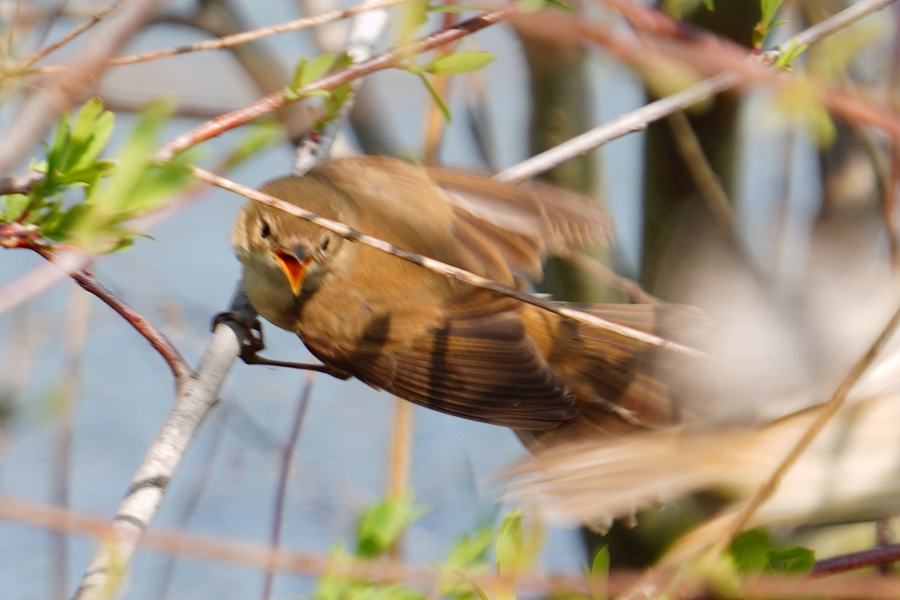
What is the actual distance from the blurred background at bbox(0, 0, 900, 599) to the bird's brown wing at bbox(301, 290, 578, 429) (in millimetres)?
274

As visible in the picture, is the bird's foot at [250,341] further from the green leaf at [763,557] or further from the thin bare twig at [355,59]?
the green leaf at [763,557]

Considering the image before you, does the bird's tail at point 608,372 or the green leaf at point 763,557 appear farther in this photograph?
the bird's tail at point 608,372

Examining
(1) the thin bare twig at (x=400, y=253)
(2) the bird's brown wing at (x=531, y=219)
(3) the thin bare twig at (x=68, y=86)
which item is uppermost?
(2) the bird's brown wing at (x=531, y=219)

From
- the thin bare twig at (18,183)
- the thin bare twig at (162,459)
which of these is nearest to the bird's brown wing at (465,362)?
the thin bare twig at (162,459)

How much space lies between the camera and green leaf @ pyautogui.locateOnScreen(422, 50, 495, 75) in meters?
1.13

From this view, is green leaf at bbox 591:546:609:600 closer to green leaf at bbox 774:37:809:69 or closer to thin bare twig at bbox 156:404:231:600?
green leaf at bbox 774:37:809:69

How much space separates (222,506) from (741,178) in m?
1.62

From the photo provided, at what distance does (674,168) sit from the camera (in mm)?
2479

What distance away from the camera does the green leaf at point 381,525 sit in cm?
105

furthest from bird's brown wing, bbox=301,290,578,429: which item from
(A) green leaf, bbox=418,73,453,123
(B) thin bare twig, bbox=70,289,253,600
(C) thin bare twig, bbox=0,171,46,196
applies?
(C) thin bare twig, bbox=0,171,46,196

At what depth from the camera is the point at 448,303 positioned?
6.72 ft

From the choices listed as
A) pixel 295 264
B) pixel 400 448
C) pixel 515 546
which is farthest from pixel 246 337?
pixel 515 546

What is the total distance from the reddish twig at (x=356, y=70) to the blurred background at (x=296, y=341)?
77 cm

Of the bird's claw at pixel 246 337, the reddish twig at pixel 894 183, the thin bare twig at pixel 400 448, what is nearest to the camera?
the reddish twig at pixel 894 183
